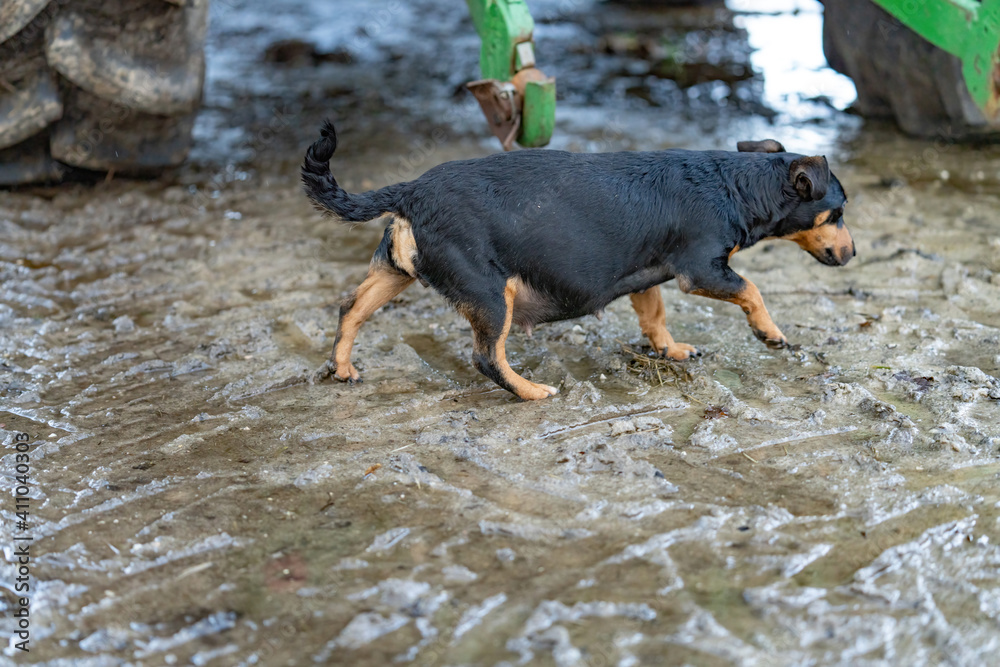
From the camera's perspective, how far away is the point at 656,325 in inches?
166

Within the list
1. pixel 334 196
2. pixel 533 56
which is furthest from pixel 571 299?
pixel 533 56

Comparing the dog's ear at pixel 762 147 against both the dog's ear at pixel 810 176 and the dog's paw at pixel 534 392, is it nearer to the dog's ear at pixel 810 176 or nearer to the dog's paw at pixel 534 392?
the dog's ear at pixel 810 176

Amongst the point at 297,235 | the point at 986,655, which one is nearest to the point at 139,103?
the point at 297,235

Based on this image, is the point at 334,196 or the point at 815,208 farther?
the point at 815,208

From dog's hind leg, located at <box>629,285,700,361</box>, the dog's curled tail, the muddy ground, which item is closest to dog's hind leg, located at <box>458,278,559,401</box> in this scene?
the muddy ground

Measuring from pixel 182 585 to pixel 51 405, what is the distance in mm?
1531

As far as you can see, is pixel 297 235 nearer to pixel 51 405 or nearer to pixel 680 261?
pixel 51 405

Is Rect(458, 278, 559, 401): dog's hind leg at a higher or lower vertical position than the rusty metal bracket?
lower

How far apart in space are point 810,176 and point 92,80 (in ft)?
13.7

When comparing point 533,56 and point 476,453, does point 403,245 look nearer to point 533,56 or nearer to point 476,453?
point 476,453

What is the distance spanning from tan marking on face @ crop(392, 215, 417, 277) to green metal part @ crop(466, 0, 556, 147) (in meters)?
1.56

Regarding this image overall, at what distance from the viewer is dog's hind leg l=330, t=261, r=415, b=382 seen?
155 inches

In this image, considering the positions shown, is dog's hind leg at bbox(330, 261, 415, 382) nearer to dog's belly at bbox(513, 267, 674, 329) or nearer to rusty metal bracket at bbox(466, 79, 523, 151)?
dog's belly at bbox(513, 267, 674, 329)

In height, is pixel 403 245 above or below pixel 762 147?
below
